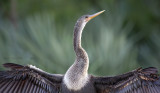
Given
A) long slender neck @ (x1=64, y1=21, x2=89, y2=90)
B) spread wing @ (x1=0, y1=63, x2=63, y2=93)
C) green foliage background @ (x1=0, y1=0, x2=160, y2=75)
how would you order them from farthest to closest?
green foliage background @ (x1=0, y1=0, x2=160, y2=75), spread wing @ (x1=0, y1=63, x2=63, y2=93), long slender neck @ (x1=64, y1=21, x2=89, y2=90)

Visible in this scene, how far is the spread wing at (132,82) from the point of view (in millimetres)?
6223

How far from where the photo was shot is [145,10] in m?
12.1

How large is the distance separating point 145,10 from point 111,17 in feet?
8.68

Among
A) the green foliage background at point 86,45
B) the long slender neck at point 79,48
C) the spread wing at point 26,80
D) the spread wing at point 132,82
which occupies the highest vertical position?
the green foliage background at point 86,45

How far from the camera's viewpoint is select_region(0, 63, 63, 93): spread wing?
6.50 m

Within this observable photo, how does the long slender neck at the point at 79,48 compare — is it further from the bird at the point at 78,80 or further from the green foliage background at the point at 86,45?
the green foliage background at the point at 86,45

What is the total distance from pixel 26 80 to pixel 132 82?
1.34 m

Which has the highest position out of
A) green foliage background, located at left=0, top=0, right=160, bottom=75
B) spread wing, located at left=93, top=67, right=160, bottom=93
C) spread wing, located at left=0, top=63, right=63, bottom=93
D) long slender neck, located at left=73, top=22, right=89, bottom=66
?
green foliage background, located at left=0, top=0, right=160, bottom=75

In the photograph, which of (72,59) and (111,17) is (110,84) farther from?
(111,17)

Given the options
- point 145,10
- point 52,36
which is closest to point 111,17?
point 52,36

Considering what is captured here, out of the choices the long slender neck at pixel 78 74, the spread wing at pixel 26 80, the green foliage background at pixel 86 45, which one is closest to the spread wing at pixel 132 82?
the long slender neck at pixel 78 74

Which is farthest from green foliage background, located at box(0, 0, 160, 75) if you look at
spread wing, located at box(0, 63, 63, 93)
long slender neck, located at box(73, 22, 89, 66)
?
long slender neck, located at box(73, 22, 89, 66)

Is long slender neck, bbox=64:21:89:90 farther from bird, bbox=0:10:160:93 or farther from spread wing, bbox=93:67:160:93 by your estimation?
spread wing, bbox=93:67:160:93

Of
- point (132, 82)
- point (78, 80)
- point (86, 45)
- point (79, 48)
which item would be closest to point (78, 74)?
point (78, 80)
